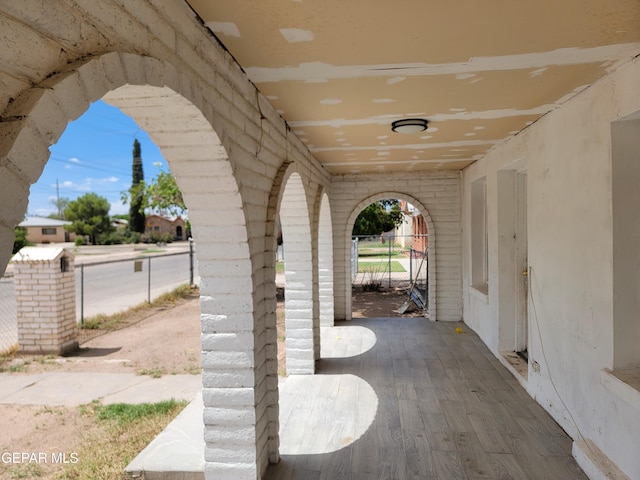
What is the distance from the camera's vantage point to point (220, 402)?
8.77 feet

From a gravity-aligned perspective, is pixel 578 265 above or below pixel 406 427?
above

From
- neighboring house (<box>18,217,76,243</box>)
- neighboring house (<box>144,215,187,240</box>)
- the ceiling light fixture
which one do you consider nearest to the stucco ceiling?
the ceiling light fixture

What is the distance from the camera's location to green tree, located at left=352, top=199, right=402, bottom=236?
15.9m

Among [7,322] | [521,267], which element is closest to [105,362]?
[7,322]

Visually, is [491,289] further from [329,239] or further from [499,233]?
[329,239]

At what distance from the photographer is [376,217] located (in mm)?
16609

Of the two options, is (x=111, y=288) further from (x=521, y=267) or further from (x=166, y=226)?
(x=166, y=226)

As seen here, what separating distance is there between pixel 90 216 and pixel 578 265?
45.7m

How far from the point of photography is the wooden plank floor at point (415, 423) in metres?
3.00

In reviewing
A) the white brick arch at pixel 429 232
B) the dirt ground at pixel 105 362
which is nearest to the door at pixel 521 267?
the white brick arch at pixel 429 232

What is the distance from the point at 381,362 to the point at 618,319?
311cm

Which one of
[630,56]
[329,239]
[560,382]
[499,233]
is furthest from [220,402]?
[329,239]

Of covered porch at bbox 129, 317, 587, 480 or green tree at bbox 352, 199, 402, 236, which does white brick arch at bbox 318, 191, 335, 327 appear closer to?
covered porch at bbox 129, 317, 587, 480

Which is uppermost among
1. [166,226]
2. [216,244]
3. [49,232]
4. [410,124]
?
[166,226]
